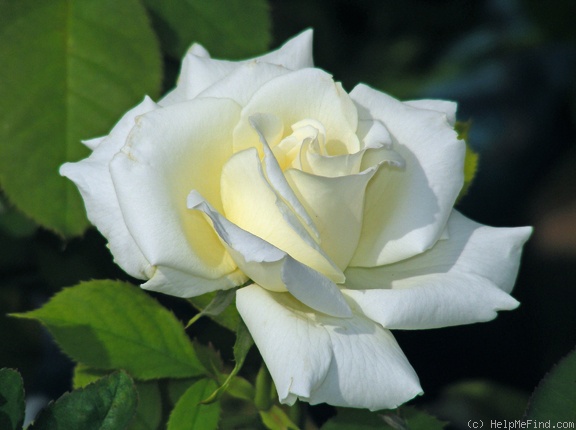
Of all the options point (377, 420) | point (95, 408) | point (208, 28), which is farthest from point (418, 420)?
point (208, 28)

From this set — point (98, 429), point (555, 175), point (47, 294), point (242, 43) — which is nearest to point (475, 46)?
point (555, 175)

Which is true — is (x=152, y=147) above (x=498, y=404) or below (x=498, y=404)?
above

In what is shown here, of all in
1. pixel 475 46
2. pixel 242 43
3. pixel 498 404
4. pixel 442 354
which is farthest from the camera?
pixel 475 46

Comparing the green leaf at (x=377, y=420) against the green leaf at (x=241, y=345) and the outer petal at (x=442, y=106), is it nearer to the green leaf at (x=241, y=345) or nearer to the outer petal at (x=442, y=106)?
the green leaf at (x=241, y=345)

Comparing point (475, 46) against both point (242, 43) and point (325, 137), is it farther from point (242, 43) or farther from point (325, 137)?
point (325, 137)

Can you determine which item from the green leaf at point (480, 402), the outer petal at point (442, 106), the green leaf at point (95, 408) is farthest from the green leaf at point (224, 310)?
the green leaf at point (480, 402)
